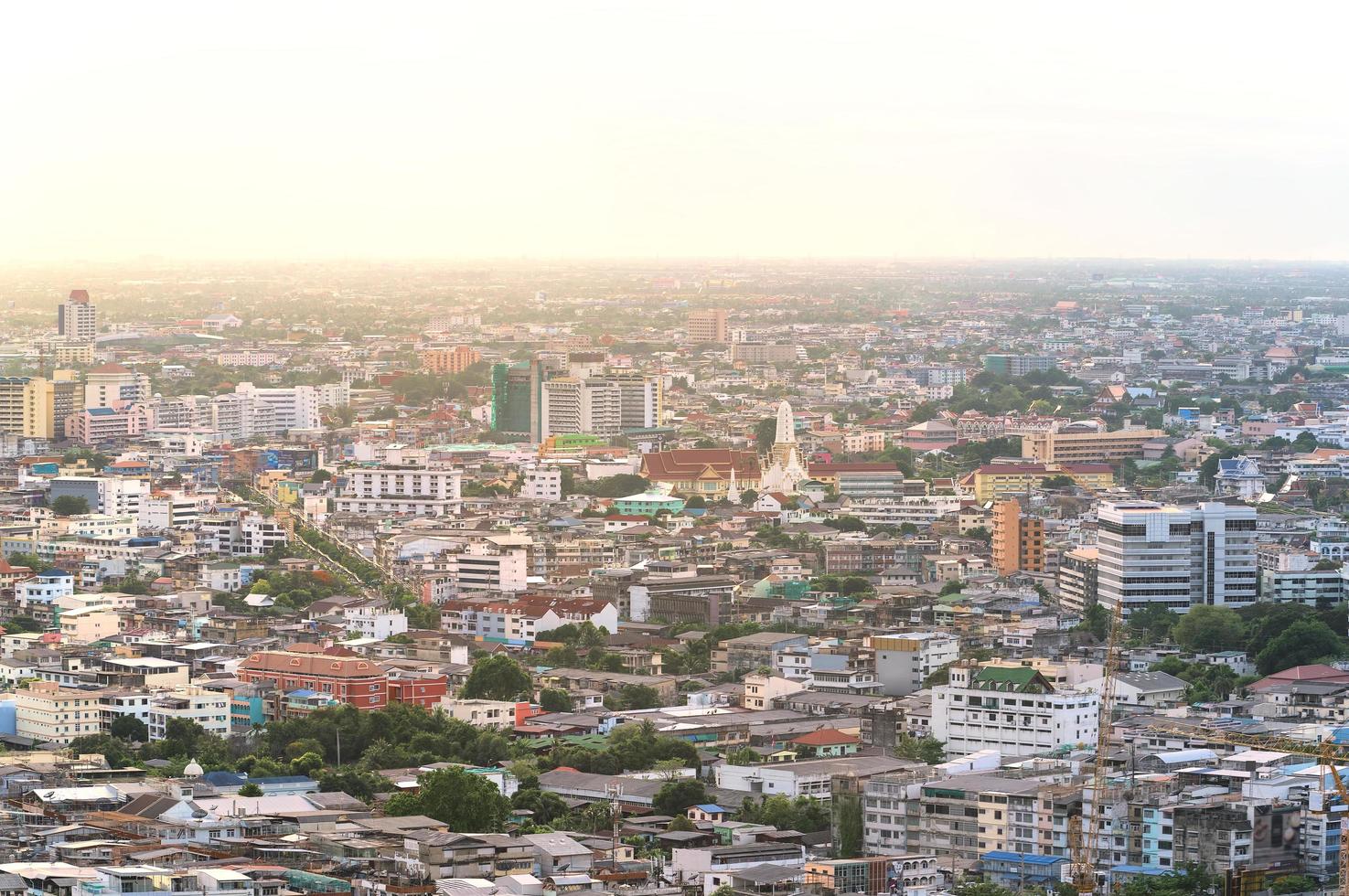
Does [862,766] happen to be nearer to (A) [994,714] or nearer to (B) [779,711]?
(A) [994,714]

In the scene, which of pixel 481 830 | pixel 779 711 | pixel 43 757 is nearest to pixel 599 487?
pixel 779 711

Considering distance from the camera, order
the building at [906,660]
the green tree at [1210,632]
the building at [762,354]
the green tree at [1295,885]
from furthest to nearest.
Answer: the building at [762,354], the green tree at [1210,632], the building at [906,660], the green tree at [1295,885]

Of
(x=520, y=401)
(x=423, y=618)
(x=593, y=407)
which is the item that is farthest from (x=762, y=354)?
(x=423, y=618)

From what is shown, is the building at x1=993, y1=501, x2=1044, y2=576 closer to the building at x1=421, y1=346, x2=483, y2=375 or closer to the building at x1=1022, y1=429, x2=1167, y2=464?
A: the building at x1=1022, y1=429, x2=1167, y2=464

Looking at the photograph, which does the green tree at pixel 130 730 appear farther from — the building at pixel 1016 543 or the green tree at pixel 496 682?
the building at pixel 1016 543

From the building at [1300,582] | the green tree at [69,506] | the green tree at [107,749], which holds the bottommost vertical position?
the green tree at [69,506]

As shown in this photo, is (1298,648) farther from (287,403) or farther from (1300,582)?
(287,403)

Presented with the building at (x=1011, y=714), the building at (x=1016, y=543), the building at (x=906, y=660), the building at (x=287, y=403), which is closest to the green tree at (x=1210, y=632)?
the building at (x=906, y=660)
